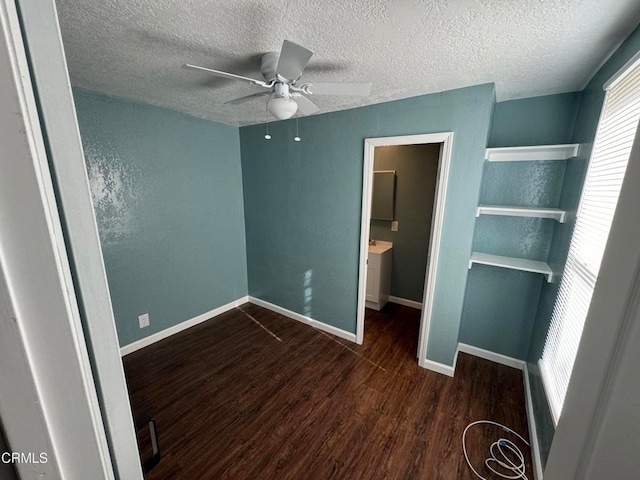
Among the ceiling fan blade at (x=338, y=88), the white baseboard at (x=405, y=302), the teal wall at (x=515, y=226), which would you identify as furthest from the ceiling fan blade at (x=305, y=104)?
the white baseboard at (x=405, y=302)

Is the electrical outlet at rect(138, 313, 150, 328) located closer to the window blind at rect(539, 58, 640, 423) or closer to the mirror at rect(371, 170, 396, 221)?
the mirror at rect(371, 170, 396, 221)

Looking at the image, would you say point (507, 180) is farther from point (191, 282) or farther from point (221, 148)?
point (191, 282)

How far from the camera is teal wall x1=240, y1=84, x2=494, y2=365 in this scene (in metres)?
2.00

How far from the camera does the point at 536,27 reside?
1230 millimetres

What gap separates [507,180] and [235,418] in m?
3.00

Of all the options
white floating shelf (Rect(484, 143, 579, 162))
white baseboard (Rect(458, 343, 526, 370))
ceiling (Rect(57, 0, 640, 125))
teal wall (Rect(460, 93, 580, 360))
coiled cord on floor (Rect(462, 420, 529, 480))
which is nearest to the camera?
ceiling (Rect(57, 0, 640, 125))

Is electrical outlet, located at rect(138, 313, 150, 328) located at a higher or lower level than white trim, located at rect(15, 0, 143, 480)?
lower

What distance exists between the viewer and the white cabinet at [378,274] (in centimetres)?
332

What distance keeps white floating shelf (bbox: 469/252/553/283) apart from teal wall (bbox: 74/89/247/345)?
2.90 metres

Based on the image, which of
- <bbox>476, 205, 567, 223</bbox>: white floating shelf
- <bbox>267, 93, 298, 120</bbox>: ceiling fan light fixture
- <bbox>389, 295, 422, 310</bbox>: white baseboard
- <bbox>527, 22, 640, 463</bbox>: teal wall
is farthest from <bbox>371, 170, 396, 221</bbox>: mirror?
<bbox>267, 93, 298, 120</bbox>: ceiling fan light fixture

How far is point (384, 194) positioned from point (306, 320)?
2.04 meters

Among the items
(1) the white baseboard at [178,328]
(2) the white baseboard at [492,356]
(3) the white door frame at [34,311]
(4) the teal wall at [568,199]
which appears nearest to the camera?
(3) the white door frame at [34,311]

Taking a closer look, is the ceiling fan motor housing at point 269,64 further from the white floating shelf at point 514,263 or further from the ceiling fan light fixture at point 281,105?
the white floating shelf at point 514,263

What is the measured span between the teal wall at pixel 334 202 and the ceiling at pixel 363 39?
0.87ft
